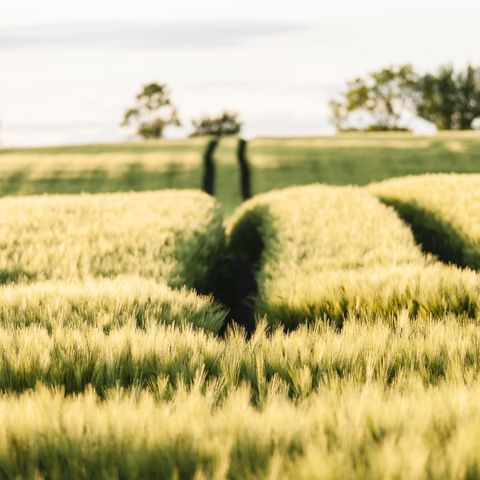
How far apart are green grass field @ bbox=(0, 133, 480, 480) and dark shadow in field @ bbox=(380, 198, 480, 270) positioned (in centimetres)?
5

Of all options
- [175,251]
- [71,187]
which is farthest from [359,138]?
[175,251]

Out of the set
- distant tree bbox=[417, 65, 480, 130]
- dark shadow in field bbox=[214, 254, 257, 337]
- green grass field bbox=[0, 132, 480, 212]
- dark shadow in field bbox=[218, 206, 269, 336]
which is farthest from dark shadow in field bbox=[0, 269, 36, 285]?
distant tree bbox=[417, 65, 480, 130]

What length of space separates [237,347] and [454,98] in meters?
69.1

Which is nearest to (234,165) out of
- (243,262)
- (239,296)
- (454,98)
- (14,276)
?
(243,262)

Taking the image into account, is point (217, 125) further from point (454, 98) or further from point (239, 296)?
point (239, 296)

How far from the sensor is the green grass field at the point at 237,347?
5.65 ft

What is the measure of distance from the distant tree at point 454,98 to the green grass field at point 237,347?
59670mm

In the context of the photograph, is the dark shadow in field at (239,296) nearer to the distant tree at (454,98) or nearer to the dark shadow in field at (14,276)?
the dark shadow in field at (14,276)

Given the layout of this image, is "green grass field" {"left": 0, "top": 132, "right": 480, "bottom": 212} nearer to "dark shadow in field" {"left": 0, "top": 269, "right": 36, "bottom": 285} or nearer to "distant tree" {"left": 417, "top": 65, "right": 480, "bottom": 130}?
"dark shadow in field" {"left": 0, "top": 269, "right": 36, "bottom": 285}

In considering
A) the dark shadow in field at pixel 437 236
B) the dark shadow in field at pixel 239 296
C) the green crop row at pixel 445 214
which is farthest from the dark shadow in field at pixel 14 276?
the green crop row at pixel 445 214

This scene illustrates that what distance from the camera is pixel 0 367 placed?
8.91 ft

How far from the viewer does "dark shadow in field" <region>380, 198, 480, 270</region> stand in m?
8.34

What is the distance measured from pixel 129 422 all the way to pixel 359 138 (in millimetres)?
38812

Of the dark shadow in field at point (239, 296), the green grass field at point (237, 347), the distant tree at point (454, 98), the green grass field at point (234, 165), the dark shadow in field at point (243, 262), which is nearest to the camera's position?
the green grass field at point (237, 347)
